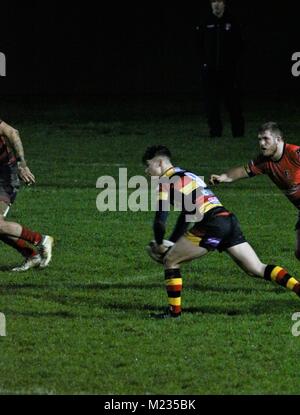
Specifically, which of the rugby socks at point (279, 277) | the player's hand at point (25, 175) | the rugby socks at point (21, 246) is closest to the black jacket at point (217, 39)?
the rugby socks at point (21, 246)

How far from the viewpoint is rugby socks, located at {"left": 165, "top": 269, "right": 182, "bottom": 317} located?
35.0 ft

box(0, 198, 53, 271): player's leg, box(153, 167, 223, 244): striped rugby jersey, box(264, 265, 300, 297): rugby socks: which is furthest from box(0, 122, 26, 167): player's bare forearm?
box(264, 265, 300, 297): rugby socks

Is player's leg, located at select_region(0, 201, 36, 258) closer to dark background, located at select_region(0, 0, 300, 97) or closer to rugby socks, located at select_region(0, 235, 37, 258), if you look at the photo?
rugby socks, located at select_region(0, 235, 37, 258)

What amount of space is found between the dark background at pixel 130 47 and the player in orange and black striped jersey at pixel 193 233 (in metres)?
22.3

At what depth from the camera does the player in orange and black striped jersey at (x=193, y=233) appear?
1070 cm

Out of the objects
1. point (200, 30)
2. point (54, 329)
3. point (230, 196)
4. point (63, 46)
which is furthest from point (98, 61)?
point (54, 329)

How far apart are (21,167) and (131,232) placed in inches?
128

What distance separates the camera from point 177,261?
10.7 metres

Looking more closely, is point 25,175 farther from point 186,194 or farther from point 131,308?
point 186,194

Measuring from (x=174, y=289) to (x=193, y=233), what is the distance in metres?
0.54

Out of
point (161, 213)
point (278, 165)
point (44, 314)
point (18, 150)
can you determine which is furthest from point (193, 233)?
point (18, 150)

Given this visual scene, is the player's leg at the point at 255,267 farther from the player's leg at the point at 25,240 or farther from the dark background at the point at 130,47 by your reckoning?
the dark background at the point at 130,47

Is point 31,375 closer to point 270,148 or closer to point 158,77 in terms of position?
point 270,148

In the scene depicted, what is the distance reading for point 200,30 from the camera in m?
24.6
